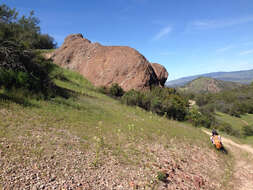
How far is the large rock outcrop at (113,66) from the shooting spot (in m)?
20.3

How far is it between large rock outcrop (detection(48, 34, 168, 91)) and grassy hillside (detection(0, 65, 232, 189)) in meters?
11.6

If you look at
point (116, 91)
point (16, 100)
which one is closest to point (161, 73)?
point (116, 91)

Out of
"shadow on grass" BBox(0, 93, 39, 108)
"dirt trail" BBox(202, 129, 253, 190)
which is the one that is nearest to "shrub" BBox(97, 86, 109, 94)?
"shadow on grass" BBox(0, 93, 39, 108)

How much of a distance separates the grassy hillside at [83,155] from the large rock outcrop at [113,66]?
37.9 ft

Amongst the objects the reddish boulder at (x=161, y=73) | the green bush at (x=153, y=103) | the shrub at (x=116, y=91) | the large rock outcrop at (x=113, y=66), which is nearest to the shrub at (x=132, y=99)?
the green bush at (x=153, y=103)

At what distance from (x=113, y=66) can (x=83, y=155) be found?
16.8 m

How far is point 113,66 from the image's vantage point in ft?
68.7

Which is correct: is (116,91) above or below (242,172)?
above

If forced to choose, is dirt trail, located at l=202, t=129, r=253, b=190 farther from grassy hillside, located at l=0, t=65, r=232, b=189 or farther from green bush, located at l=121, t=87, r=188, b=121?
green bush, located at l=121, t=87, r=188, b=121

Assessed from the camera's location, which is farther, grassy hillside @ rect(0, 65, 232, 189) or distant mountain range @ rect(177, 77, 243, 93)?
distant mountain range @ rect(177, 77, 243, 93)

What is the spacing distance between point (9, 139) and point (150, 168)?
177 inches

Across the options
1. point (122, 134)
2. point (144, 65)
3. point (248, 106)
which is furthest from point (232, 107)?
point (122, 134)

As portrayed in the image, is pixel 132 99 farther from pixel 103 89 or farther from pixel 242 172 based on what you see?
pixel 242 172

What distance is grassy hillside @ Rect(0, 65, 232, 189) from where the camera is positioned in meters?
3.86
